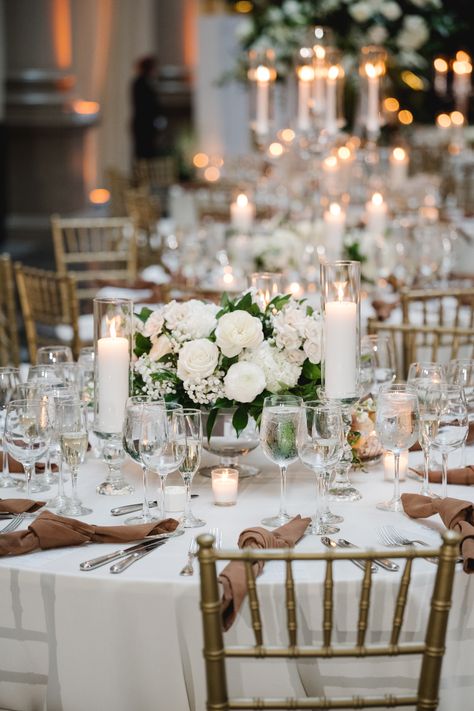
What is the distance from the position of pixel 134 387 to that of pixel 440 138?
7.71 metres

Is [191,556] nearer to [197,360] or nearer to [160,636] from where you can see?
[160,636]

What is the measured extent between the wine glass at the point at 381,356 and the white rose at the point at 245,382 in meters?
0.47

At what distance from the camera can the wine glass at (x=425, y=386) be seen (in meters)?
2.44

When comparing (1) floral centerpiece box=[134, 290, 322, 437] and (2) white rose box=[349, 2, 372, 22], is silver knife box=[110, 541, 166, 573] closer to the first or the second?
(1) floral centerpiece box=[134, 290, 322, 437]

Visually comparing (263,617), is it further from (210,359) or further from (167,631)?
(210,359)

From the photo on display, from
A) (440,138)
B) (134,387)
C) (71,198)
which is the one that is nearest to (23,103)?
(71,198)

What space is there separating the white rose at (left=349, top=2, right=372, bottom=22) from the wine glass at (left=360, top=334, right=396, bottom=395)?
15.7 ft

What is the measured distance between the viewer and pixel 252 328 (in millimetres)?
2477

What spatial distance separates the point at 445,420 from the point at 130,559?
76cm

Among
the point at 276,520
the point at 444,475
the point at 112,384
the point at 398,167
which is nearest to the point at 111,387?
the point at 112,384

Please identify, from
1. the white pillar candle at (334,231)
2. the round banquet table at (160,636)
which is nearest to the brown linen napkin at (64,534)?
the round banquet table at (160,636)

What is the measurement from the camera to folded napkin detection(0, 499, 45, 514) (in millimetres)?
2320

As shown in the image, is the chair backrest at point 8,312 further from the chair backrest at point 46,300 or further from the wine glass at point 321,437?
the wine glass at point 321,437

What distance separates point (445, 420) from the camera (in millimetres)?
2414
